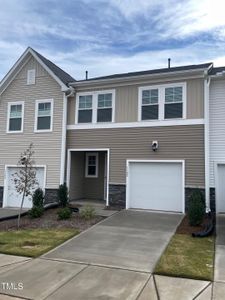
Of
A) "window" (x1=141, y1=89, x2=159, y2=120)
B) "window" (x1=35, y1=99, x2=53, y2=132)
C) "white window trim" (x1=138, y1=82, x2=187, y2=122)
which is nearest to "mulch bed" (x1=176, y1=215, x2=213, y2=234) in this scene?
"white window trim" (x1=138, y1=82, x2=187, y2=122)

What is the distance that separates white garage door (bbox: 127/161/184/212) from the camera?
12562 mm

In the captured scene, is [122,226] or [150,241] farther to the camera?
[122,226]

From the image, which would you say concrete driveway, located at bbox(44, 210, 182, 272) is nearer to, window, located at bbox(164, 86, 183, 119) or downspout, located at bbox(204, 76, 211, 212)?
downspout, located at bbox(204, 76, 211, 212)

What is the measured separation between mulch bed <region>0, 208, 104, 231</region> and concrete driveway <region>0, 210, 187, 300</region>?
0.90m

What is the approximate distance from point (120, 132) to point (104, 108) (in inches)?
56.5

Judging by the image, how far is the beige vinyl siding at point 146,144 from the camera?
12242mm

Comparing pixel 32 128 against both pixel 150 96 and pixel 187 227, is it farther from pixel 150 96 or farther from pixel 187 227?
pixel 187 227

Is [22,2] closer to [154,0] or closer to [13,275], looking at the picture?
[154,0]

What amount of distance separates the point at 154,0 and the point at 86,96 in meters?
5.36

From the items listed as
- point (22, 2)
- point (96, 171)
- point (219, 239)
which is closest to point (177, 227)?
point (219, 239)

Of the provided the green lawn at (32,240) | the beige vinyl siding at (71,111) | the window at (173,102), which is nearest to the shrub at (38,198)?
the beige vinyl siding at (71,111)

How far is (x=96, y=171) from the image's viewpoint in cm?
1620

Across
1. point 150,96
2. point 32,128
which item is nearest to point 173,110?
point 150,96

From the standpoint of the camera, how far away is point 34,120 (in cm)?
1516
